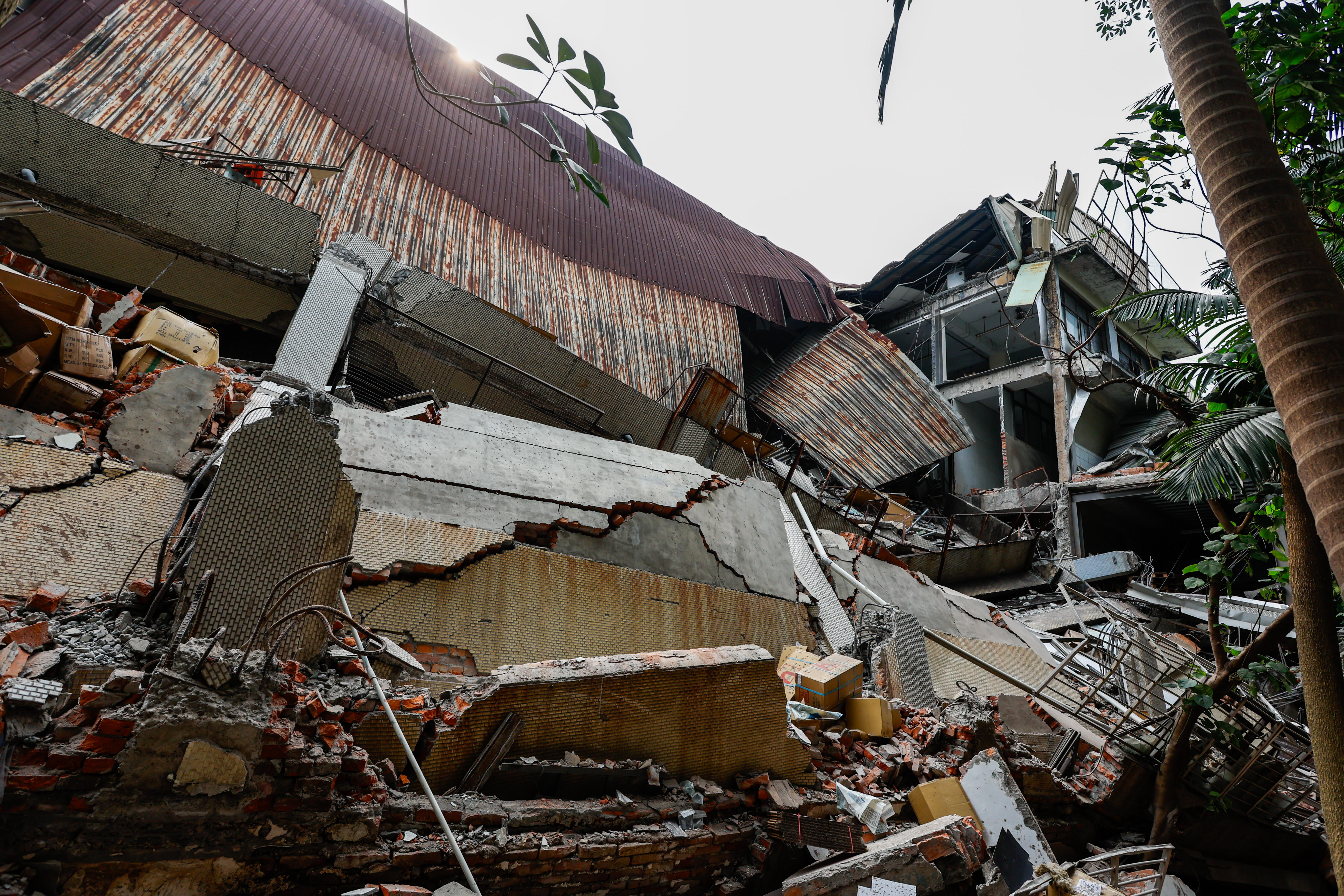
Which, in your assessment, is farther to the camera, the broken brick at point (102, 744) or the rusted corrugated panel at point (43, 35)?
the rusted corrugated panel at point (43, 35)

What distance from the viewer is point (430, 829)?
294 centimetres

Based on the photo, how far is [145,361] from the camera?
15.8 feet

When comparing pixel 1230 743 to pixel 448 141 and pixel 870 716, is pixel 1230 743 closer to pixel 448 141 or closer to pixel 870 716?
pixel 870 716

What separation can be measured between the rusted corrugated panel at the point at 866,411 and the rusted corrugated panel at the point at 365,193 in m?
2.47

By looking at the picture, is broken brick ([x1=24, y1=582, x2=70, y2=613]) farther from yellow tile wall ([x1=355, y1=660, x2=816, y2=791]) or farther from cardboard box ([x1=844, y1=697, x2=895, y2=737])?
cardboard box ([x1=844, y1=697, x2=895, y2=737])

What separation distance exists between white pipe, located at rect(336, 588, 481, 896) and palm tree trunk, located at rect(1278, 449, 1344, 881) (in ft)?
10.3

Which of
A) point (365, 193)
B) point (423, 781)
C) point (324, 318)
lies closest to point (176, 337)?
point (324, 318)

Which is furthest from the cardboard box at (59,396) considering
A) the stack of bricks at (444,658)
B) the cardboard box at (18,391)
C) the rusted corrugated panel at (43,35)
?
the rusted corrugated panel at (43,35)

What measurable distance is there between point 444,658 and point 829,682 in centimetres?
281

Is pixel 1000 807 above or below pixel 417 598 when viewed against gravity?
below

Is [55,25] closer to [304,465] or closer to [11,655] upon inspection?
[304,465]

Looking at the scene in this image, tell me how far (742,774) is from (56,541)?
3.83m

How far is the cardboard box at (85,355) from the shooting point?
14.2 ft

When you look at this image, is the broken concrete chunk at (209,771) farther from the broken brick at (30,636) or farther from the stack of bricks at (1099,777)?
the stack of bricks at (1099,777)
